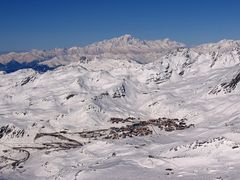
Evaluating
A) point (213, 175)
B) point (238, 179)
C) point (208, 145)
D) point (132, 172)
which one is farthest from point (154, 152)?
point (238, 179)

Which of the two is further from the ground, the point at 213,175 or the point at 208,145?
the point at 208,145

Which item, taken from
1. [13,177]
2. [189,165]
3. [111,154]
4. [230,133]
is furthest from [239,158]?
[13,177]

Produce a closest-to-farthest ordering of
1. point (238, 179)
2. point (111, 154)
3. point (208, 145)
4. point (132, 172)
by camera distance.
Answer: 1. point (238, 179)
2. point (132, 172)
3. point (208, 145)
4. point (111, 154)

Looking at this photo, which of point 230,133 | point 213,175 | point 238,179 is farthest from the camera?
point 230,133

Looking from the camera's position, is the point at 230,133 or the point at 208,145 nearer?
the point at 208,145

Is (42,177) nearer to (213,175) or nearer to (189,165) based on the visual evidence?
(189,165)

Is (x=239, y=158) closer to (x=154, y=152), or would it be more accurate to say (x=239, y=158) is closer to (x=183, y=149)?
(x=183, y=149)

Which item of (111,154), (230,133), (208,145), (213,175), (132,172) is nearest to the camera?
(213,175)

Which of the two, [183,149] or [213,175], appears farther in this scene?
[183,149]

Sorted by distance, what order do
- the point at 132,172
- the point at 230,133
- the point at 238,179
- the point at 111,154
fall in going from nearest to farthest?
the point at 238,179 → the point at 132,172 → the point at 230,133 → the point at 111,154
